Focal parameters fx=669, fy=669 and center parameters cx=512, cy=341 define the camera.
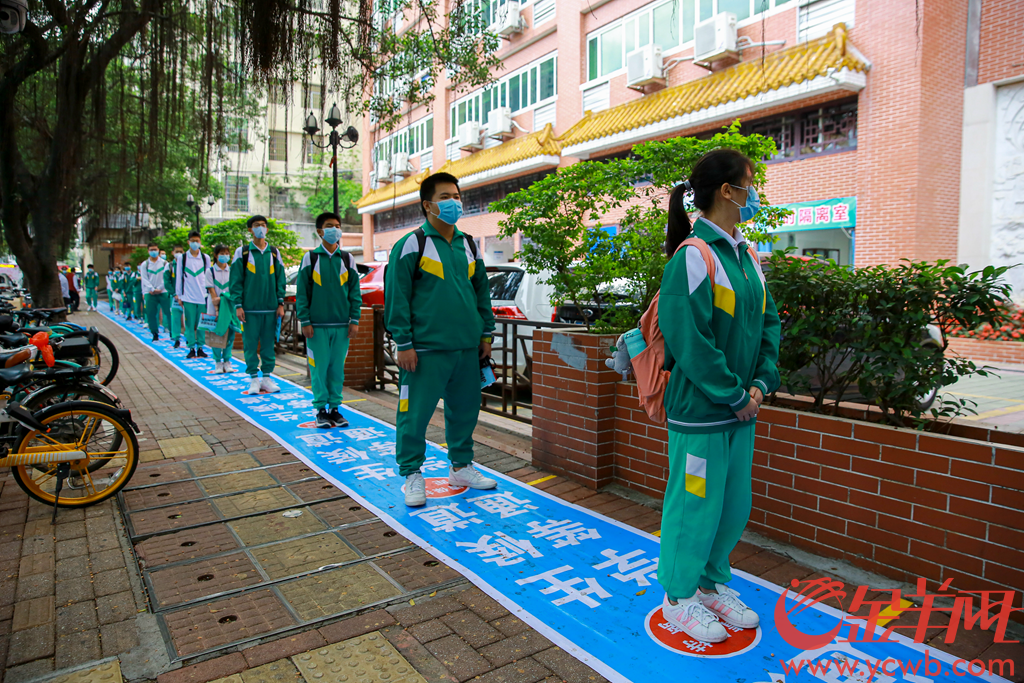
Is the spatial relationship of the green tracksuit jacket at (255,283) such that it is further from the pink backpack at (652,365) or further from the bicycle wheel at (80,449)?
the pink backpack at (652,365)

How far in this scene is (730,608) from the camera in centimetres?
A: 270

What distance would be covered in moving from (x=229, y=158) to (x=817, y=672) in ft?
10.8

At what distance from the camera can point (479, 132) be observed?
22.4 meters

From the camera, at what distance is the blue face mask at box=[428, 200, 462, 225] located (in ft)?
13.6

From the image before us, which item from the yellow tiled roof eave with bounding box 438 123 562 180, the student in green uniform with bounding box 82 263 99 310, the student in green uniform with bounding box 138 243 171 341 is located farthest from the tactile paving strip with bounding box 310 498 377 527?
the student in green uniform with bounding box 82 263 99 310

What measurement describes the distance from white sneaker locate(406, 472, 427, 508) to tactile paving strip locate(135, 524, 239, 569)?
3.26ft

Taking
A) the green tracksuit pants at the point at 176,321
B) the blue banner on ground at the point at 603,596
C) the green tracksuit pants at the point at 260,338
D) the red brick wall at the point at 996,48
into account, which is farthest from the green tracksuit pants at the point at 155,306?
the red brick wall at the point at 996,48

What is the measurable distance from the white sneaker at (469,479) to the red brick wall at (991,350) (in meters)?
9.60

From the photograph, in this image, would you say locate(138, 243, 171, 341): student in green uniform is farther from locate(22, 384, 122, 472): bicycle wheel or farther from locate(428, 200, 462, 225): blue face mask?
locate(428, 200, 462, 225): blue face mask

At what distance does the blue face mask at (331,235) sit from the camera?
627 centimetres

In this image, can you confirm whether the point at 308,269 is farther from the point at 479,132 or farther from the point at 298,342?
the point at 479,132

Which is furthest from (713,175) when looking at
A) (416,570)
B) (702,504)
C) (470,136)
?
(470,136)

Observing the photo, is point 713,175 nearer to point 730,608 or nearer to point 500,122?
point 730,608

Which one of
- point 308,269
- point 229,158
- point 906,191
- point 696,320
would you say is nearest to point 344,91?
point 229,158
